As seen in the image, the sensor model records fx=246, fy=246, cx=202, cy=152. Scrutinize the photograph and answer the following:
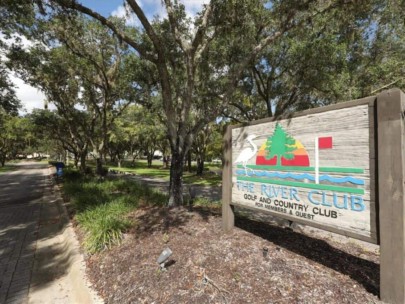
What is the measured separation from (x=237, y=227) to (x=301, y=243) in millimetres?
1213

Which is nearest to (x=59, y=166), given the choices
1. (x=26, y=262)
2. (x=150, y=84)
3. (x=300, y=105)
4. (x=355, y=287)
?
(x=150, y=84)

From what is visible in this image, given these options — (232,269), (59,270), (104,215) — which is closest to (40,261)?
(59,270)

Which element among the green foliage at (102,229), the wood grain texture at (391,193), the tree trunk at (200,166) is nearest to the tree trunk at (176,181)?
the green foliage at (102,229)

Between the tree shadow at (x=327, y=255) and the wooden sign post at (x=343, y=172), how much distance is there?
0.57 meters

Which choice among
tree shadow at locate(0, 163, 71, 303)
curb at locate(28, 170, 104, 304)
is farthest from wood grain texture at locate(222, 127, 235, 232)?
tree shadow at locate(0, 163, 71, 303)

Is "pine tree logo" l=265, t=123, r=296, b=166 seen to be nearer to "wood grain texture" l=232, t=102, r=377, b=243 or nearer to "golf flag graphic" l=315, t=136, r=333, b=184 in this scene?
"wood grain texture" l=232, t=102, r=377, b=243

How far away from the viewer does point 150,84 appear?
1190 centimetres

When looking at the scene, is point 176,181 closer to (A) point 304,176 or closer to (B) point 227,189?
(B) point 227,189

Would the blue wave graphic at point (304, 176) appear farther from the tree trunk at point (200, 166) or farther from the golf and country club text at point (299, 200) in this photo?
the tree trunk at point (200, 166)

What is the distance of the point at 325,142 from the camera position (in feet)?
10.1

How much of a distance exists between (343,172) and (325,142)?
0.43 meters

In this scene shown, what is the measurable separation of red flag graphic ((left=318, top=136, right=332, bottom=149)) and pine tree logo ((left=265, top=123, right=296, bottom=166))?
40 cm

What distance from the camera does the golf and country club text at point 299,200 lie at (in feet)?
9.33

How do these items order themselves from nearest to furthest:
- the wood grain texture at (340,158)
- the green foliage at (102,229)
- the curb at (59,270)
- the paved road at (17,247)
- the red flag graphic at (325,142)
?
the wood grain texture at (340,158) → the red flag graphic at (325,142) → the curb at (59,270) → the paved road at (17,247) → the green foliage at (102,229)
